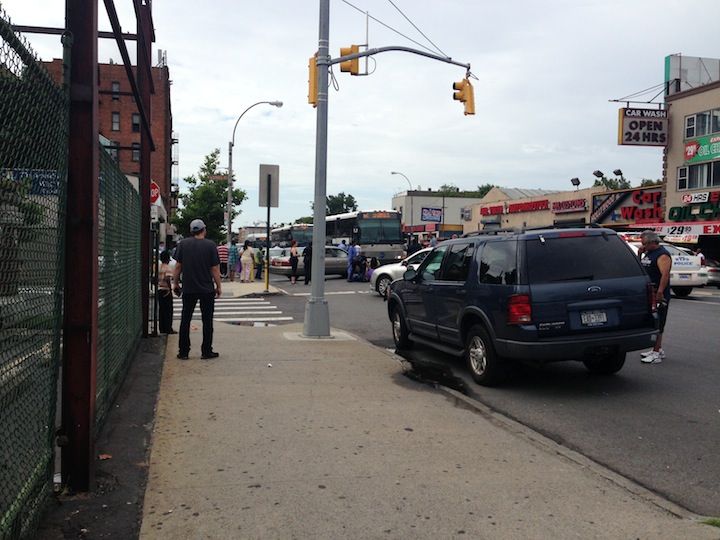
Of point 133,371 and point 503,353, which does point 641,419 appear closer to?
point 503,353

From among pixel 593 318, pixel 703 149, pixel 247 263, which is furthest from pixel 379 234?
pixel 593 318

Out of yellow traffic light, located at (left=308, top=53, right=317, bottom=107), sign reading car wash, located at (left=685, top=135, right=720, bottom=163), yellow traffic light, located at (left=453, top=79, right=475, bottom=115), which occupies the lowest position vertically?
yellow traffic light, located at (left=308, top=53, right=317, bottom=107)

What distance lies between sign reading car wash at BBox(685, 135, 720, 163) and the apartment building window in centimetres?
36

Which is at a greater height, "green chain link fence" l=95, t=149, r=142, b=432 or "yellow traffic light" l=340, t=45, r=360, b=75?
"yellow traffic light" l=340, t=45, r=360, b=75

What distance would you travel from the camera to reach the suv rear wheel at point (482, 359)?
24.0ft

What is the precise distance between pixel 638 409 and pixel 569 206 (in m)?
46.0

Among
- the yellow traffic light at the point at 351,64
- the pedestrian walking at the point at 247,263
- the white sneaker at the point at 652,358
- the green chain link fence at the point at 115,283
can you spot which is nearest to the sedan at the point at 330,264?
the pedestrian walking at the point at 247,263

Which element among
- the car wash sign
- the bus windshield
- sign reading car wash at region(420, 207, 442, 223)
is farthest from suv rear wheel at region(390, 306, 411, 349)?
sign reading car wash at region(420, 207, 442, 223)

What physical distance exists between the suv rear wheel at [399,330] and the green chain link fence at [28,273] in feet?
21.6

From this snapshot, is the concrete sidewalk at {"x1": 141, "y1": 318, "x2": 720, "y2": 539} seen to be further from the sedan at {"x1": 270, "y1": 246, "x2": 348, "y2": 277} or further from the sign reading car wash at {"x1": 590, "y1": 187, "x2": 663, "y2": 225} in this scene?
the sign reading car wash at {"x1": 590, "y1": 187, "x2": 663, "y2": 225}

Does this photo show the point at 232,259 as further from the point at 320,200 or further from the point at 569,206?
the point at 569,206

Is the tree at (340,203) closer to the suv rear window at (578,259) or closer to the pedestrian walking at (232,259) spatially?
A: the pedestrian walking at (232,259)

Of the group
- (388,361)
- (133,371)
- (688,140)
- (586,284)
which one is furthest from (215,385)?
(688,140)

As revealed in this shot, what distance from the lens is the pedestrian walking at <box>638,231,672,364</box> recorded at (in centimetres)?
852
